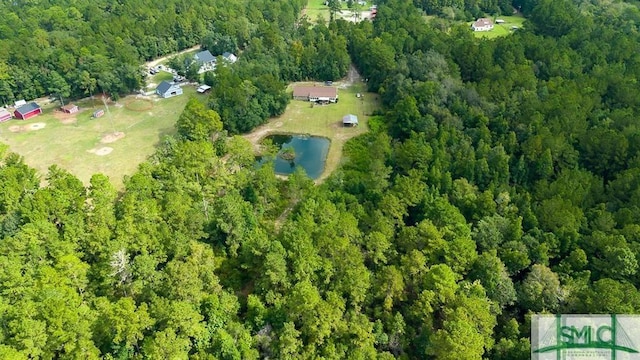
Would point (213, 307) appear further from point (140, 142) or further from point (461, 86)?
point (461, 86)

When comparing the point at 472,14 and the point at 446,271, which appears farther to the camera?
the point at 472,14

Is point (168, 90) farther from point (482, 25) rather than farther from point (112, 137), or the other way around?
point (482, 25)

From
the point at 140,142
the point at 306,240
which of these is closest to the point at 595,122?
the point at 306,240

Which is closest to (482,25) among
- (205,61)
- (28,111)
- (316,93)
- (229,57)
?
(316,93)

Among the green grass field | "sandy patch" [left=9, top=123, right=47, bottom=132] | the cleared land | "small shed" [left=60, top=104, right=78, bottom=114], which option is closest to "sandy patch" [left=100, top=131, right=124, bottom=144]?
"sandy patch" [left=9, top=123, right=47, bottom=132]

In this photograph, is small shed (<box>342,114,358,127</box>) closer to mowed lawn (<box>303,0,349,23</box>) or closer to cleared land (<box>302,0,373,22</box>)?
cleared land (<box>302,0,373,22</box>)

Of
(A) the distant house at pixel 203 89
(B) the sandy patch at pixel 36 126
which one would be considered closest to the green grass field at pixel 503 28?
(A) the distant house at pixel 203 89

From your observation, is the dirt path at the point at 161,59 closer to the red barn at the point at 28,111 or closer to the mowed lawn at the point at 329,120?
the red barn at the point at 28,111
